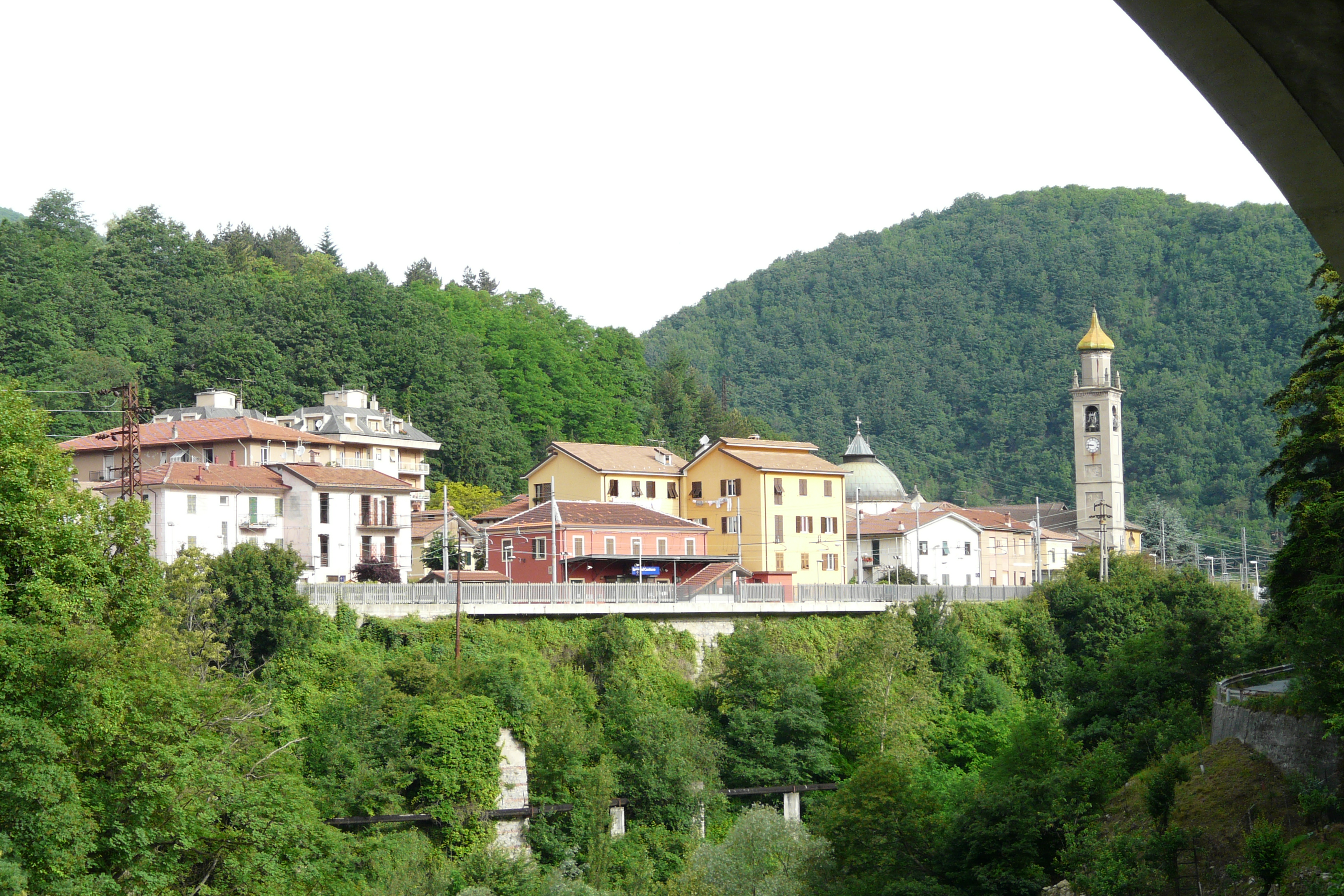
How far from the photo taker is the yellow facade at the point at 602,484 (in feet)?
217

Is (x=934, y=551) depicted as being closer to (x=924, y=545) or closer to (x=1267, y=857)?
(x=924, y=545)

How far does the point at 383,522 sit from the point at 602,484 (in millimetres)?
14594

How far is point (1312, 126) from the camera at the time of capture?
3676 millimetres

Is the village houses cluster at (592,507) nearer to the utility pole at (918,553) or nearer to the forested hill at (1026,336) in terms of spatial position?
the utility pole at (918,553)

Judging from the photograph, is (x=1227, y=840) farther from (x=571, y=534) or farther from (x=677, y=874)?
(x=571, y=534)

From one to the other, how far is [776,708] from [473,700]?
11.9 meters

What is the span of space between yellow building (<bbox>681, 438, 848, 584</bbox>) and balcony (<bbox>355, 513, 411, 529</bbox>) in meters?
15.7

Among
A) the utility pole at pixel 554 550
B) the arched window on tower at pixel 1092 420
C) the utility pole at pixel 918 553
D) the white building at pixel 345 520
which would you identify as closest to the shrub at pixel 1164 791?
the utility pole at pixel 554 550

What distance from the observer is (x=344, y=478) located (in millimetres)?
53188

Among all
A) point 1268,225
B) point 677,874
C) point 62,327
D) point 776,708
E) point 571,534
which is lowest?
point 677,874

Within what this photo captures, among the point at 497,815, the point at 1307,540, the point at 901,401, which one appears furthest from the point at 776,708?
the point at 901,401

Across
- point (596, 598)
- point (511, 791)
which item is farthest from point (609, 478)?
point (511, 791)

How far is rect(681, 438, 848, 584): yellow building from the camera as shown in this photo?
210 feet

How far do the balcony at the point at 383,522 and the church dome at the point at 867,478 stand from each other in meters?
37.4
